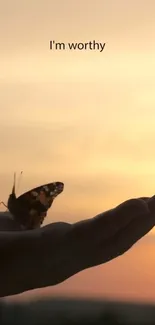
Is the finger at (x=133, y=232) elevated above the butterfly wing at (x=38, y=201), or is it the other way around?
the butterfly wing at (x=38, y=201)

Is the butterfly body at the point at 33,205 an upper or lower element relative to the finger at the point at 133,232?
upper

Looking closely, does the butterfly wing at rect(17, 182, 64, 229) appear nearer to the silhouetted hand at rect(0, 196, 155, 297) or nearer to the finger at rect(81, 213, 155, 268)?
the silhouetted hand at rect(0, 196, 155, 297)

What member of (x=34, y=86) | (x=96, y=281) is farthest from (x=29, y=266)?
(x=34, y=86)

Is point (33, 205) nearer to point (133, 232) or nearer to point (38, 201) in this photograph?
point (38, 201)

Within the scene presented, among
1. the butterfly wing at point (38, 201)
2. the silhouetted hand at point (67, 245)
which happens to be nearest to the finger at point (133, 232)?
the silhouetted hand at point (67, 245)

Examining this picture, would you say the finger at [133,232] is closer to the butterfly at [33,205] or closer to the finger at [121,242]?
the finger at [121,242]

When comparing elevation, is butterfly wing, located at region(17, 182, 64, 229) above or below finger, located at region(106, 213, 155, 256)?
above

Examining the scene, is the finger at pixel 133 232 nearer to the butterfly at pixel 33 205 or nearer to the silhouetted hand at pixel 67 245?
the silhouetted hand at pixel 67 245

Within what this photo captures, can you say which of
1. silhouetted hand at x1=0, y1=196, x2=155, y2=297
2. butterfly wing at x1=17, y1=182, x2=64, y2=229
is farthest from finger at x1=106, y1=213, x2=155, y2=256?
butterfly wing at x1=17, y1=182, x2=64, y2=229
